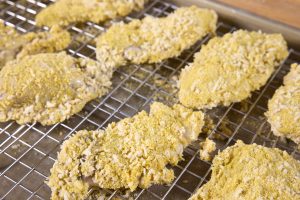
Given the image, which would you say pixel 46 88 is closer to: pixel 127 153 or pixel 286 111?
pixel 127 153

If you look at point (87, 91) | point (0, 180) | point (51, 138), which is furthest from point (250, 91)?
point (0, 180)

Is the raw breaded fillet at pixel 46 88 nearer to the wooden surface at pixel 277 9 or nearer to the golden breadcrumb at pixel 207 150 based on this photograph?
the golden breadcrumb at pixel 207 150

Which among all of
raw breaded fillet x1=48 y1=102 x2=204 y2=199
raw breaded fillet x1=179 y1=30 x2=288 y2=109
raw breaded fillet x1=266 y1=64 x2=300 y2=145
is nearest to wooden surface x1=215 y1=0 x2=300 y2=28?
raw breaded fillet x1=179 y1=30 x2=288 y2=109

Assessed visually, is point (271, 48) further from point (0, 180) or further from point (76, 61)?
point (0, 180)

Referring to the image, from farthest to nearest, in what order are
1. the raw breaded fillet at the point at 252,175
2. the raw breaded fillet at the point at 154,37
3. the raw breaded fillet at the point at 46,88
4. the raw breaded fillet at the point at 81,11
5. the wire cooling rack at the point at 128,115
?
1. the raw breaded fillet at the point at 81,11
2. the raw breaded fillet at the point at 154,37
3. the raw breaded fillet at the point at 46,88
4. the wire cooling rack at the point at 128,115
5. the raw breaded fillet at the point at 252,175

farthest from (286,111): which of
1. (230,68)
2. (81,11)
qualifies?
(81,11)

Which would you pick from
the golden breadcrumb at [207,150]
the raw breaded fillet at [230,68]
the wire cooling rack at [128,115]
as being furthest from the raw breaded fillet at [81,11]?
the golden breadcrumb at [207,150]

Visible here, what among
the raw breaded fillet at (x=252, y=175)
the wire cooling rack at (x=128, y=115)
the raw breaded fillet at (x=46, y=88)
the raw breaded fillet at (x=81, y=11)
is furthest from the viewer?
the raw breaded fillet at (x=81, y=11)
